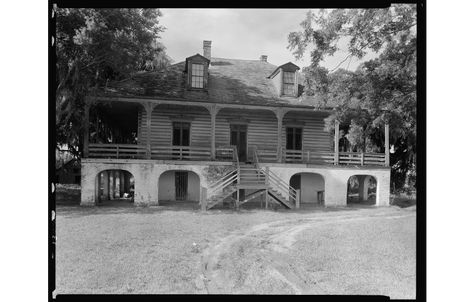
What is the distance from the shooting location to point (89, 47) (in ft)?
33.3

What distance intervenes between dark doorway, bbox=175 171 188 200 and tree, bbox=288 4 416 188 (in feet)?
31.6

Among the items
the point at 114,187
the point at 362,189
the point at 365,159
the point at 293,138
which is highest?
the point at 293,138

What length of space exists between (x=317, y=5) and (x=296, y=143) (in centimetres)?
1359

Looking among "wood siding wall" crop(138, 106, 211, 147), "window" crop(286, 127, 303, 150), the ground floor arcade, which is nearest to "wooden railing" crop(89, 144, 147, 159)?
the ground floor arcade

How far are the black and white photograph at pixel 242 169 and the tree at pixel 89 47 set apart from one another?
7cm

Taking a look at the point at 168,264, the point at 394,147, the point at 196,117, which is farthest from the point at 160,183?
the point at 394,147

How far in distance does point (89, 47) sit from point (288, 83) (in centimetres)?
1049

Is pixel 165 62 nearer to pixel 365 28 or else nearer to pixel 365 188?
pixel 365 188

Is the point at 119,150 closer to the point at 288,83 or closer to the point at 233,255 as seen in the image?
the point at 233,255

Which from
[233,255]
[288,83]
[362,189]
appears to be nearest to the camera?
[233,255]

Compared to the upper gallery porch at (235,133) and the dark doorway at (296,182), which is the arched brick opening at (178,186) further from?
the dark doorway at (296,182)

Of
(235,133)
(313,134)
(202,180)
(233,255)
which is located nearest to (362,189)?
(313,134)

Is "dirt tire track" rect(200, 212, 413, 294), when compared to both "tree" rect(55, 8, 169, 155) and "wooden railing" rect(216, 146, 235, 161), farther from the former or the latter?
"wooden railing" rect(216, 146, 235, 161)

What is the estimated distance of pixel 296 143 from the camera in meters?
17.8
